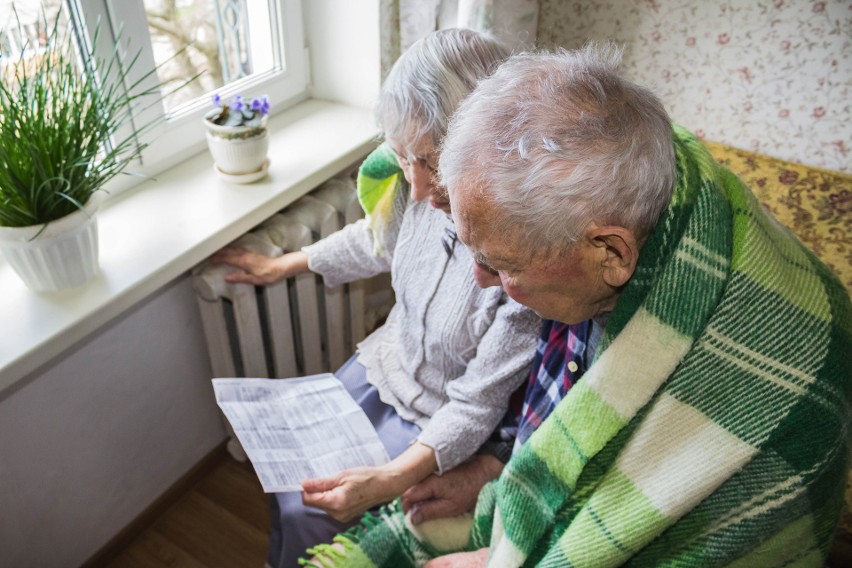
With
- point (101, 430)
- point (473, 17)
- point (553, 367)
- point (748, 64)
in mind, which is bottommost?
point (101, 430)

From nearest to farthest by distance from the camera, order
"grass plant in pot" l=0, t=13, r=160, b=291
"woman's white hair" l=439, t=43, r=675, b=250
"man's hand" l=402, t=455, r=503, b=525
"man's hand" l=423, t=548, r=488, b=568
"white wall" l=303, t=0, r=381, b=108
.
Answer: "woman's white hair" l=439, t=43, r=675, b=250 < "grass plant in pot" l=0, t=13, r=160, b=291 < "man's hand" l=423, t=548, r=488, b=568 < "man's hand" l=402, t=455, r=503, b=525 < "white wall" l=303, t=0, r=381, b=108

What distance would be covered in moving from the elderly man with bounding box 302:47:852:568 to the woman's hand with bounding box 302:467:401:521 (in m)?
0.37

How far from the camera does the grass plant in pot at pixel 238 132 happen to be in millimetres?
1270

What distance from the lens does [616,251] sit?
28.5 inches

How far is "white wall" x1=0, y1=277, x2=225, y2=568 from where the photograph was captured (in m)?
1.24

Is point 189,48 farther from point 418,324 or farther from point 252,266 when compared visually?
point 418,324

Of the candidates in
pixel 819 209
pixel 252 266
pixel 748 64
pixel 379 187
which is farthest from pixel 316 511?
pixel 748 64

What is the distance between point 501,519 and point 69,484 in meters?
0.96

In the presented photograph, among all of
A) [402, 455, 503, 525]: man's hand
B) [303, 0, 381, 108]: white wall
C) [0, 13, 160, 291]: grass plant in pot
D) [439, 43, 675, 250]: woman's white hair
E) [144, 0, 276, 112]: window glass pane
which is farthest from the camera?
[303, 0, 381, 108]: white wall

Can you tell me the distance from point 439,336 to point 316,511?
37cm

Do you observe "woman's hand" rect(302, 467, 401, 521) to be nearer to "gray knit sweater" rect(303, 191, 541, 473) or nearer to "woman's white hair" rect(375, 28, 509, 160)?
"gray knit sweater" rect(303, 191, 541, 473)

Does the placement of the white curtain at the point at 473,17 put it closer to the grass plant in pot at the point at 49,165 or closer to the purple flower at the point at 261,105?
the purple flower at the point at 261,105

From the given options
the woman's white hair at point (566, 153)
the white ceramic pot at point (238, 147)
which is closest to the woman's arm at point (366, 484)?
the woman's white hair at point (566, 153)

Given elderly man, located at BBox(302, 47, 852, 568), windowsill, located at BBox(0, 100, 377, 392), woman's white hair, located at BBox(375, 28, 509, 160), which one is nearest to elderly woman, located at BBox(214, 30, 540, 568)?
woman's white hair, located at BBox(375, 28, 509, 160)
